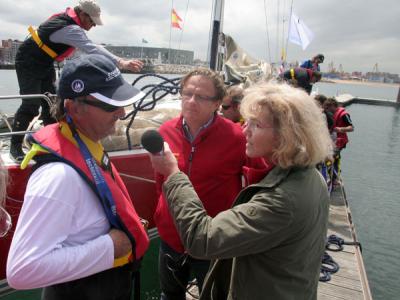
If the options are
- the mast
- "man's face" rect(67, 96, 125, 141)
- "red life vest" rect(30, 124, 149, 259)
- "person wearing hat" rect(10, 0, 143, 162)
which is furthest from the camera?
the mast

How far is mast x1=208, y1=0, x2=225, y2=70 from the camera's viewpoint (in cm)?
649

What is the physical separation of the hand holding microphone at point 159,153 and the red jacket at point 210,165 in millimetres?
715

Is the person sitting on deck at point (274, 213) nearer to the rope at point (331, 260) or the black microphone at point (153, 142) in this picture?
the black microphone at point (153, 142)

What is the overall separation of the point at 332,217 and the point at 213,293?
4695mm

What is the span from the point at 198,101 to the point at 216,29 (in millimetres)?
4654

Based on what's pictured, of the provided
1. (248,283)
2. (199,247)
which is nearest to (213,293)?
(248,283)

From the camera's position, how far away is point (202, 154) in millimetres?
2354

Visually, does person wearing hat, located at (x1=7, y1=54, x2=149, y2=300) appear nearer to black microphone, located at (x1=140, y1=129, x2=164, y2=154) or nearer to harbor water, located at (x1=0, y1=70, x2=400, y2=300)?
black microphone, located at (x1=140, y1=129, x2=164, y2=154)

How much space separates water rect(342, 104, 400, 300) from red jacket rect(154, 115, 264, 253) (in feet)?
13.8

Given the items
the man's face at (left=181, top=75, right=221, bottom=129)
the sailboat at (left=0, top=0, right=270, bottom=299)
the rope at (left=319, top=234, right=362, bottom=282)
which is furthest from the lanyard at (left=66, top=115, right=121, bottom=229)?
the rope at (left=319, top=234, right=362, bottom=282)

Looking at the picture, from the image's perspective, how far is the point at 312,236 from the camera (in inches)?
54.6

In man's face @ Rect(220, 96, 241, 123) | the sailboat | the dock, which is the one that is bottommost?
the dock

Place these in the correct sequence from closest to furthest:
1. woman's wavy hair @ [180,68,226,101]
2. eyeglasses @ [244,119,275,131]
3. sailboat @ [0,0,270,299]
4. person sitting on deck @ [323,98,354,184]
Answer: eyeglasses @ [244,119,275,131], woman's wavy hair @ [180,68,226,101], sailboat @ [0,0,270,299], person sitting on deck @ [323,98,354,184]

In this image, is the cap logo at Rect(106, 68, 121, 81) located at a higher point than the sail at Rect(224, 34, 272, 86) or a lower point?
lower
